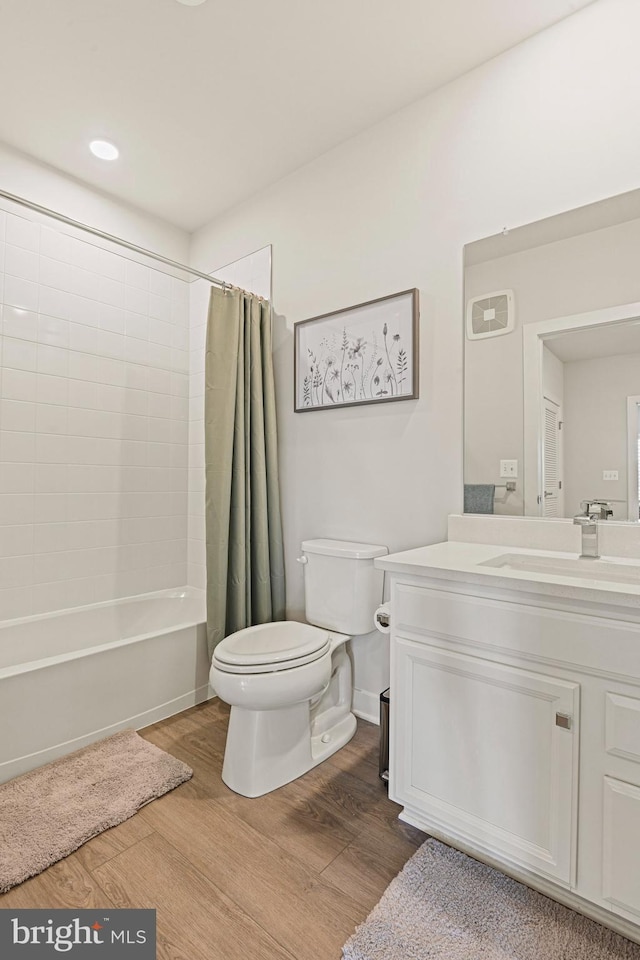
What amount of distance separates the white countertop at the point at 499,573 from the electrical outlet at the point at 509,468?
0.85 ft

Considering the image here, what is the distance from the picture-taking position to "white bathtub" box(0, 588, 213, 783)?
5.60 feet

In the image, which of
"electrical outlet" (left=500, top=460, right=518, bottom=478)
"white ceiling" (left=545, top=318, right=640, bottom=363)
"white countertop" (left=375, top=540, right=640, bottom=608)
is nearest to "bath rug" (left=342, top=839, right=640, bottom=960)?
"white countertop" (left=375, top=540, right=640, bottom=608)

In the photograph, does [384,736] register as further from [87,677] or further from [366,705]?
[87,677]

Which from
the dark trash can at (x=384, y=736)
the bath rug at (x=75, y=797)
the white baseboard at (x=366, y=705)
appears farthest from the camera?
the white baseboard at (x=366, y=705)

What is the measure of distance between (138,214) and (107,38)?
42.0 inches

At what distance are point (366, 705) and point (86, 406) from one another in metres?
2.01

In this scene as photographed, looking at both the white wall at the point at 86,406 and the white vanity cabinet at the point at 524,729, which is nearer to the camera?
the white vanity cabinet at the point at 524,729

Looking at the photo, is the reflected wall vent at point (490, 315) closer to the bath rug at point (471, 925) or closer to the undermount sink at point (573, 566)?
the undermount sink at point (573, 566)

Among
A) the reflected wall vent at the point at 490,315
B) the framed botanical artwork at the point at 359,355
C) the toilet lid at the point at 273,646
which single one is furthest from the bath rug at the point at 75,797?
the reflected wall vent at the point at 490,315

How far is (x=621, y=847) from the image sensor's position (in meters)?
1.02

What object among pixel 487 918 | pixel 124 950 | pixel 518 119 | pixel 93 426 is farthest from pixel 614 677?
pixel 93 426

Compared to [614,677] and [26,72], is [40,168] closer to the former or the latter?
[26,72]

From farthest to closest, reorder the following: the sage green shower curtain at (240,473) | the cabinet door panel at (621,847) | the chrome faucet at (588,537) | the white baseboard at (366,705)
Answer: the sage green shower curtain at (240,473) < the white baseboard at (366,705) < the chrome faucet at (588,537) < the cabinet door panel at (621,847)

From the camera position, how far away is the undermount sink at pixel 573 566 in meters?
1.34
